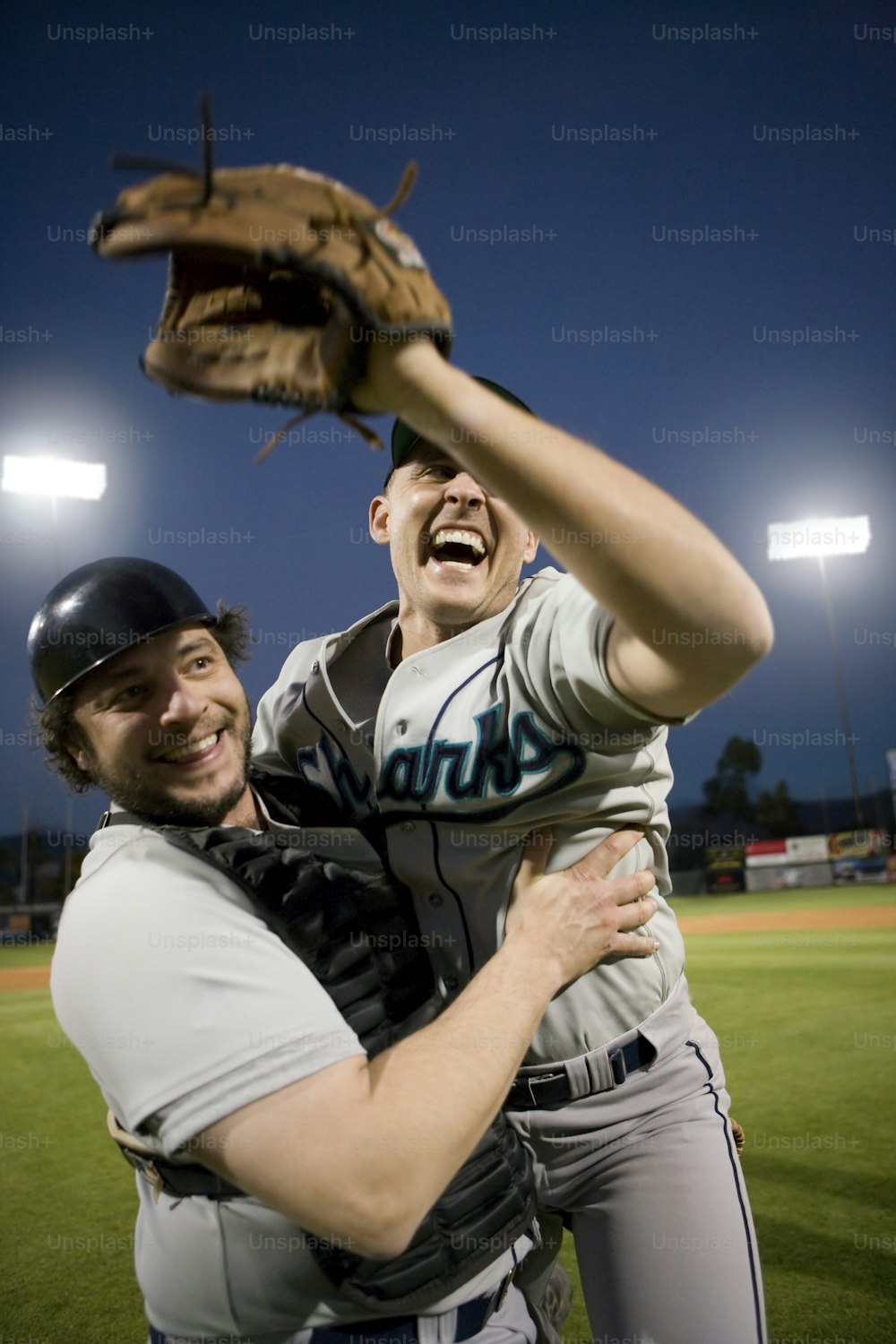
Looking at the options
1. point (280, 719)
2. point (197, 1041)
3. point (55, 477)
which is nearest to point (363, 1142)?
point (197, 1041)

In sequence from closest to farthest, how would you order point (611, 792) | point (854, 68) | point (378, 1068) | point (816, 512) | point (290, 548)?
point (378, 1068) → point (611, 792) → point (854, 68) → point (816, 512) → point (290, 548)

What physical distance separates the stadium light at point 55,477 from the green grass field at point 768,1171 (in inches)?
536

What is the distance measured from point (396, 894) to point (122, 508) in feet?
214

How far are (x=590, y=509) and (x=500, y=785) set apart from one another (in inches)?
39.1

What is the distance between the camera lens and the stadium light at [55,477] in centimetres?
1884

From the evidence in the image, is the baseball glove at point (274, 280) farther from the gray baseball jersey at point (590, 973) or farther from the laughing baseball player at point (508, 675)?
the gray baseball jersey at point (590, 973)

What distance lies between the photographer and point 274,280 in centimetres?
124

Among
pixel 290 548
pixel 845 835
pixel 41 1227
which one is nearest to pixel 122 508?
pixel 290 548

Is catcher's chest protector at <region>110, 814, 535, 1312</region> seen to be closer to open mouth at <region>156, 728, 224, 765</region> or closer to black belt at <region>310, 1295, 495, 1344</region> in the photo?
black belt at <region>310, 1295, 495, 1344</region>

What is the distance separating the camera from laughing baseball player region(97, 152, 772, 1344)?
1141mm

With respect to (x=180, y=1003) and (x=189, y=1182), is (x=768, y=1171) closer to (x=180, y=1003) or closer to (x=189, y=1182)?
(x=189, y=1182)

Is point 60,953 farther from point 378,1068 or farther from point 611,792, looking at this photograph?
point 611,792

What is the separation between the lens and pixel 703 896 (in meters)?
22.6

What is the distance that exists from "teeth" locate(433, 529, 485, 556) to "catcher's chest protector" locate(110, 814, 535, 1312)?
1170 mm
